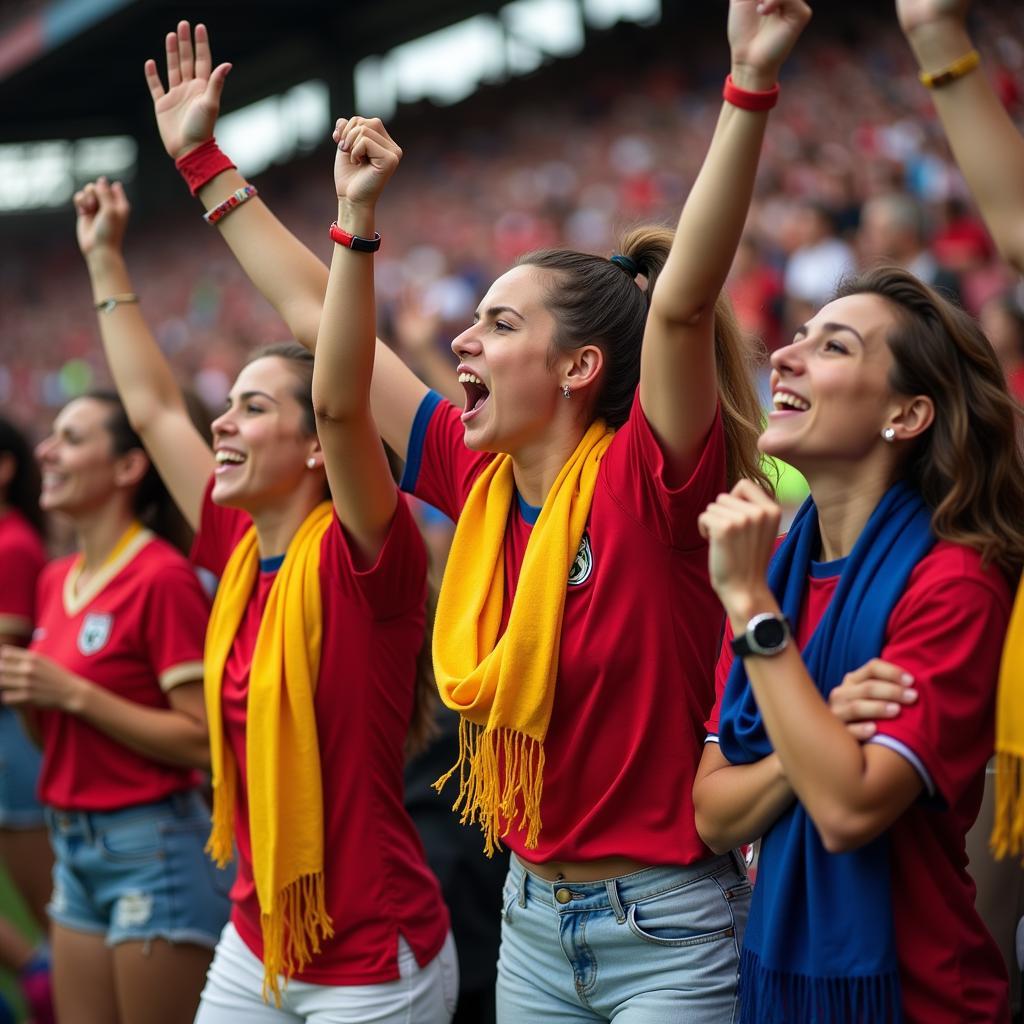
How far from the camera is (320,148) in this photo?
2133cm

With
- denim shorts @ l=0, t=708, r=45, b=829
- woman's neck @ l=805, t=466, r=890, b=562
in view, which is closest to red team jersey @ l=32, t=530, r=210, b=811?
denim shorts @ l=0, t=708, r=45, b=829

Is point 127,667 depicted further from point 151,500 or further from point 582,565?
point 582,565

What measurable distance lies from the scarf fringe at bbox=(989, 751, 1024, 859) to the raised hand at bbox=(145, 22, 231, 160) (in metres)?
2.13

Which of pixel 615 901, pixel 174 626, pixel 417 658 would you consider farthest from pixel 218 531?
pixel 615 901

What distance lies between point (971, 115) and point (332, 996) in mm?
1994

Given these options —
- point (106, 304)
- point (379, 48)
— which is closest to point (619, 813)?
point (106, 304)

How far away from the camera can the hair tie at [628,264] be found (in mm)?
2641

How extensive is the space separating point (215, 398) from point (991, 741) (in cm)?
1126

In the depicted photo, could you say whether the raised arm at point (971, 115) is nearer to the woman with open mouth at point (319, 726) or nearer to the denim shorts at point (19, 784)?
the woman with open mouth at point (319, 726)

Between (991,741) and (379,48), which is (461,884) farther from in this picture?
(379,48)

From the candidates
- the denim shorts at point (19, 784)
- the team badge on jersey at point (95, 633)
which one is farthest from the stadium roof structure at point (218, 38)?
the team badge on jersey at point (95, 633)

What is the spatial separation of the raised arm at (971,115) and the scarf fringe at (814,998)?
104cm

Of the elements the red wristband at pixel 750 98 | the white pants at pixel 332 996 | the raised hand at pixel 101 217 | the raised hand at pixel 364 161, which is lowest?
the white pants at pixel 332 996

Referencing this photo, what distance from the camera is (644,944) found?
227cm
